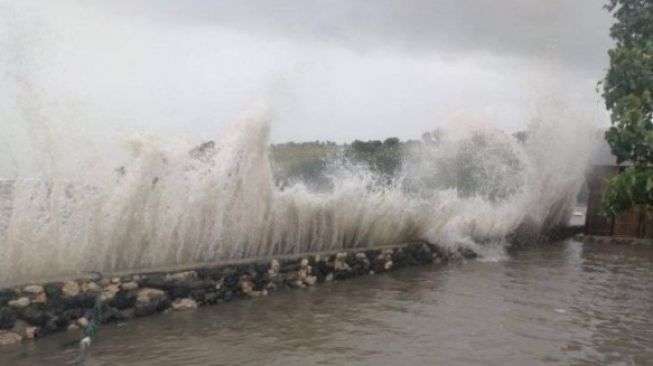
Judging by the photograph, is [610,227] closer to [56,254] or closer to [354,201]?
[354,201]

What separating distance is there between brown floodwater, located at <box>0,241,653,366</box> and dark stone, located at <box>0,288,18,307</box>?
0.47m

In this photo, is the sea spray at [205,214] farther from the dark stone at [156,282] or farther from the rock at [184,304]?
the rock at [184,304]

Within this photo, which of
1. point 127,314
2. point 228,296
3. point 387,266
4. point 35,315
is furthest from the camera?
point 387,266

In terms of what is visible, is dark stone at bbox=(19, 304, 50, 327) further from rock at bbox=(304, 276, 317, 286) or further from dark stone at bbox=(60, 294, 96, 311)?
rock at bbox=(304, 276, 317, 286)

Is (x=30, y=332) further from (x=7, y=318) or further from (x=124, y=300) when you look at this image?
(x=124, y=300)

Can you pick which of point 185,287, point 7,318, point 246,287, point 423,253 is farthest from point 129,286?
point 423,253

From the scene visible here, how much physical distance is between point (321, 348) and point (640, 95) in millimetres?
4188

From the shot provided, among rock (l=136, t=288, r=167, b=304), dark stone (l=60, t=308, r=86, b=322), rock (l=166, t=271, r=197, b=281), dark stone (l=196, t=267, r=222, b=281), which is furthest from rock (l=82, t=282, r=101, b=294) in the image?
dark stone (l=196, t=267, r=222, b=281)

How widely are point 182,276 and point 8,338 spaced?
7.42 ft

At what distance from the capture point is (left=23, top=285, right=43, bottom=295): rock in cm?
652

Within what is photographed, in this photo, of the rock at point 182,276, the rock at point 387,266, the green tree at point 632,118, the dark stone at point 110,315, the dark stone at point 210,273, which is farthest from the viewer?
the rock at point 387,266

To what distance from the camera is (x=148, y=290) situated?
25.3 ft

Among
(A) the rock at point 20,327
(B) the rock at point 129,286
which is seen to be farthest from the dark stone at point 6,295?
(B) the rock at point 129,286

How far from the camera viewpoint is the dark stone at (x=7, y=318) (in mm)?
6273
